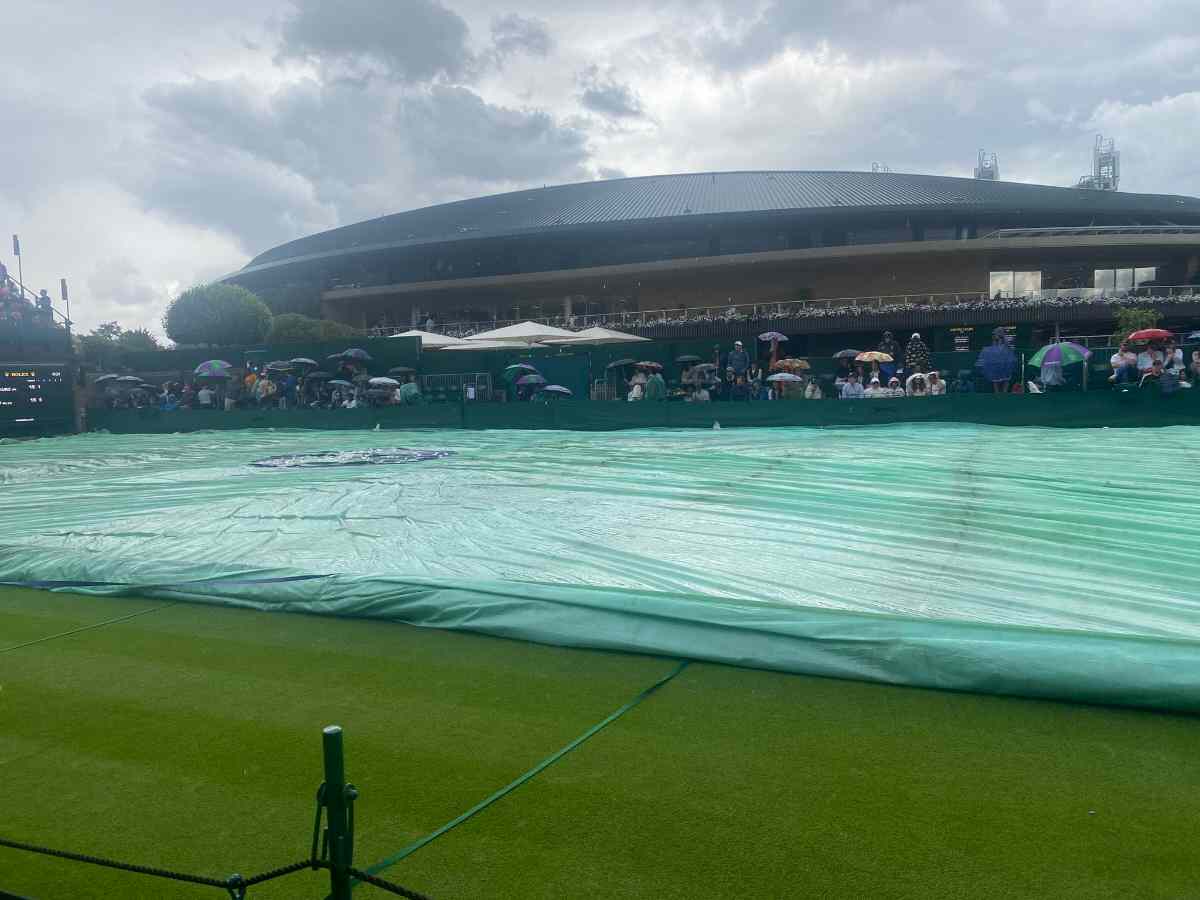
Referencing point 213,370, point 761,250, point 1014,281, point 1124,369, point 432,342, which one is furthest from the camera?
point 761,250

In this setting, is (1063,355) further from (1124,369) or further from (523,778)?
(523,778)

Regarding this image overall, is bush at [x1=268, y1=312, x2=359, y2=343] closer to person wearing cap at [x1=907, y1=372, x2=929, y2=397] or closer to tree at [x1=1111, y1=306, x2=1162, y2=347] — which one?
person wearing cap at [x1=907, y1=372, x2=929, y2=397]

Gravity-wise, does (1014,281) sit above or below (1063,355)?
above

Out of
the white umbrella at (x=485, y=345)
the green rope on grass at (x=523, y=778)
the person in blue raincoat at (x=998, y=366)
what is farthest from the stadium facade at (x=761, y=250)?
the green rope on grass at (x=523, y=778)

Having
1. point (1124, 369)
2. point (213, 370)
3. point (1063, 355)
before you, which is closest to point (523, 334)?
point (213, 370)

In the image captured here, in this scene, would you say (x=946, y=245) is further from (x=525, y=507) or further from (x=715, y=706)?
(x=715, y=706)

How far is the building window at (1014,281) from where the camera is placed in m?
45.4

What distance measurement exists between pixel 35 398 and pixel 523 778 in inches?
1032

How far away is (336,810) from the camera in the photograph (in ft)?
6.49

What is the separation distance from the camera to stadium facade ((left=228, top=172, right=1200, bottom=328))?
4444cm

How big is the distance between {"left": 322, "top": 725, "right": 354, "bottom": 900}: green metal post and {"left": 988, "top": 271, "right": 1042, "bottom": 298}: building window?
4887cm

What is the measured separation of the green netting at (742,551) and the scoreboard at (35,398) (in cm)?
1420

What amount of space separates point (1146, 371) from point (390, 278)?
1780 inches

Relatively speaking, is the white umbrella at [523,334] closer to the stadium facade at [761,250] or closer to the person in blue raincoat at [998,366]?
the person in blue raincoat at [998,366]
